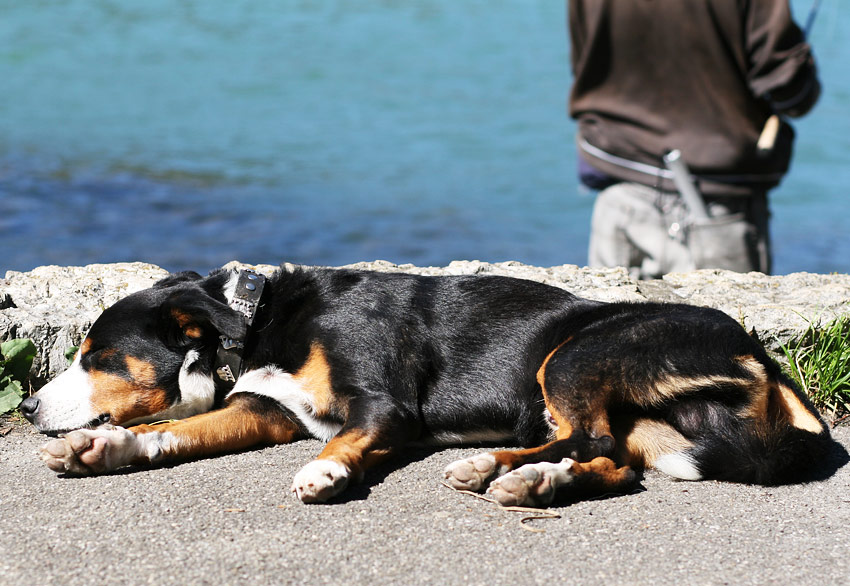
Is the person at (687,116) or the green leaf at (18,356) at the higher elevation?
the person at (687,116)

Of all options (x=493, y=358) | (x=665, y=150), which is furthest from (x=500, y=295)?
(x=665, y=150)

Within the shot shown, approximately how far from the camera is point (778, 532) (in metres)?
3.00

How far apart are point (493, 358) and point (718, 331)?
2.96 feet

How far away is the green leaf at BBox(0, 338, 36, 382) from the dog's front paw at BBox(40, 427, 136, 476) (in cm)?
87

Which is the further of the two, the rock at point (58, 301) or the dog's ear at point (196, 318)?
the rock at point (58, 301)

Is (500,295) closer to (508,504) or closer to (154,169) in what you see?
(508,504)

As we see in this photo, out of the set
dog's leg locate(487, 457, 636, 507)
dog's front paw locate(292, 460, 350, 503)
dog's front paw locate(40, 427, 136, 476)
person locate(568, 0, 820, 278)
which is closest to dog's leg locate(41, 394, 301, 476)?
dog's front paw locate(40, 427, 136, 476)

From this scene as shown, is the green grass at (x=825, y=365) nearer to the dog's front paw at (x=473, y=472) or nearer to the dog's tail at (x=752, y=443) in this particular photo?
the dog's tail at (x=752, y=443)

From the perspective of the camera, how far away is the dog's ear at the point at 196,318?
12.1 ft

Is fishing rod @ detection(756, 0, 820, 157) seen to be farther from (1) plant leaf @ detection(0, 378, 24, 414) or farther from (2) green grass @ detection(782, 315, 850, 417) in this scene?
(1) plant leaf @ detection(0, 378, 24, 414)

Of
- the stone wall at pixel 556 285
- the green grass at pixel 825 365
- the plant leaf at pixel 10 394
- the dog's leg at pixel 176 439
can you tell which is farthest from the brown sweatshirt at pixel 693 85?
the plant leaf at pixel 10 394

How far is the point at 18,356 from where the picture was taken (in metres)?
4.13

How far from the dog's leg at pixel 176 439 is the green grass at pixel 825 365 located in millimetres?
2412

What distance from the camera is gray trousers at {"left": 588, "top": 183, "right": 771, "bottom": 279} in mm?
6848
